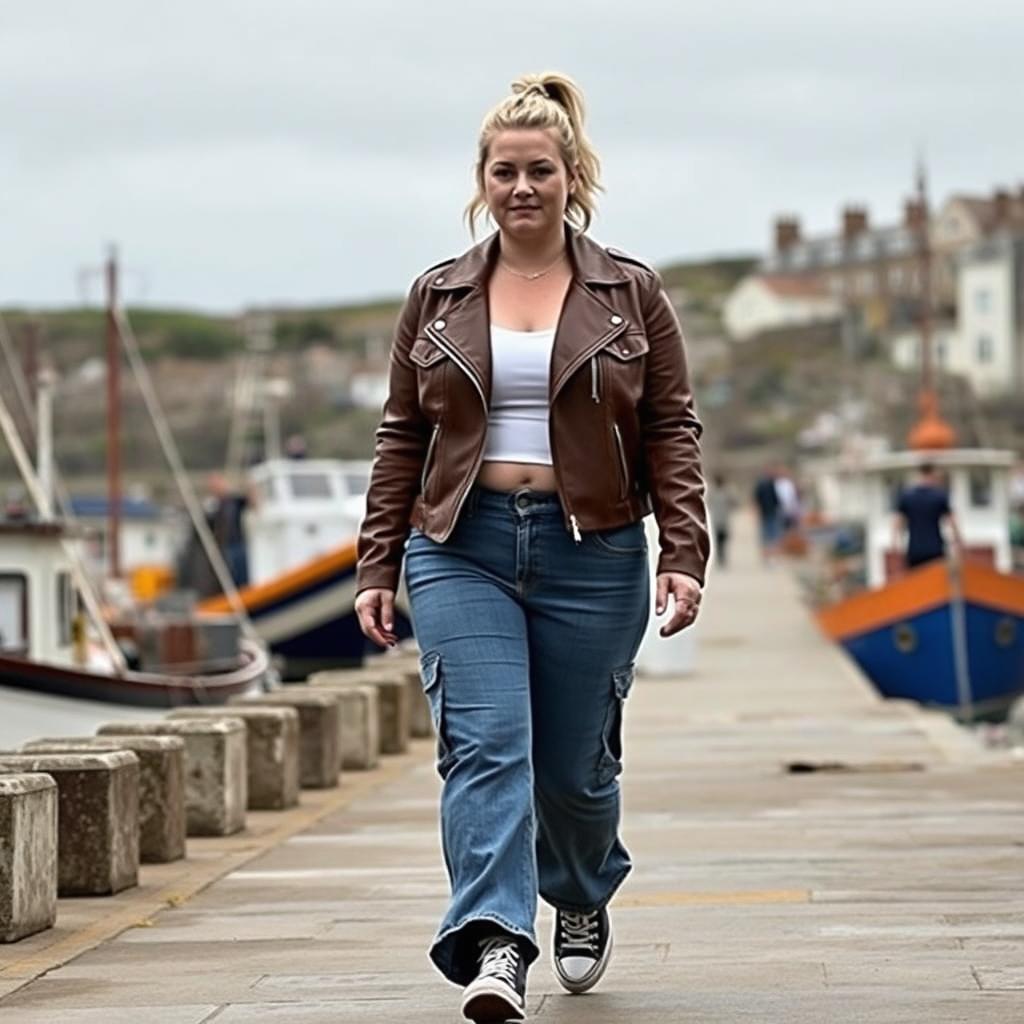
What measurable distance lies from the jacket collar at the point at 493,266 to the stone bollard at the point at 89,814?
3305mm

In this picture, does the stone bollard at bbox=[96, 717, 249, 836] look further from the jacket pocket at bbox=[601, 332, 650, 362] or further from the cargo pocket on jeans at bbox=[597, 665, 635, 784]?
the jacket pocket at bbox=[601, 332, 650, 362]

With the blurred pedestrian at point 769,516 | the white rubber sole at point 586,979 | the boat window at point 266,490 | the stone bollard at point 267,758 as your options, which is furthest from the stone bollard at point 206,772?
the blurred pedestrian at point 769,516


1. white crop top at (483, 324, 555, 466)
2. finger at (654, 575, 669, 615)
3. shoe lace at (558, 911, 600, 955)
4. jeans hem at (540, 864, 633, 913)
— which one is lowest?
shoe lace at (558, 911, 600, 955)

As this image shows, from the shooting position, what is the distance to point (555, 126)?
7398mm

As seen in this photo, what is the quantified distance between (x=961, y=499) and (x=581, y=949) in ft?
114

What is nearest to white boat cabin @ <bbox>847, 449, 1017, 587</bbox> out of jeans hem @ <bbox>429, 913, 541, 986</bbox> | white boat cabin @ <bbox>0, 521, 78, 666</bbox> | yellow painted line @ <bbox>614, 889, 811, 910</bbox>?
white boat cabin @ <bbox>0, 521, 78, 666</bbox>

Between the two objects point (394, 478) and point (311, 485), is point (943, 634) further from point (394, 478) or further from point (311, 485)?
point (394, 478)

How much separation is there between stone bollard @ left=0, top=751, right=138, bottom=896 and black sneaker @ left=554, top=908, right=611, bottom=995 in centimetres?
283

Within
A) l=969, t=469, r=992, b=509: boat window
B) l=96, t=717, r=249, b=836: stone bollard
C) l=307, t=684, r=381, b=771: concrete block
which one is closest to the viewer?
l=96, t=717, r=249, b=836: stone bollard

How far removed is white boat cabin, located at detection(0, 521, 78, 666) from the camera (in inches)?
953

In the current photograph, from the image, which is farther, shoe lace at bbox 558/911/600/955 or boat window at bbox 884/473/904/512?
boat window at bbox 884/473/904/512

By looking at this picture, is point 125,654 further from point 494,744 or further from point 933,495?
point 494,744

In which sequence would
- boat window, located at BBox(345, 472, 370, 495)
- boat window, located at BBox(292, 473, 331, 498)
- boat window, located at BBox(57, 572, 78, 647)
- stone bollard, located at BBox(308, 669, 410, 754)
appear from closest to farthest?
stone bollard, located at BBox(308, 669, 410, 754) → boat window, located at BBox(57, 572, 78, 647) → boat window, located at BBox(292, 473, 331, 498) → boat window, located at BBox(345, 472, 370, 495)

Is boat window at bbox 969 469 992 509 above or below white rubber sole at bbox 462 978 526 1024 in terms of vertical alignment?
above
